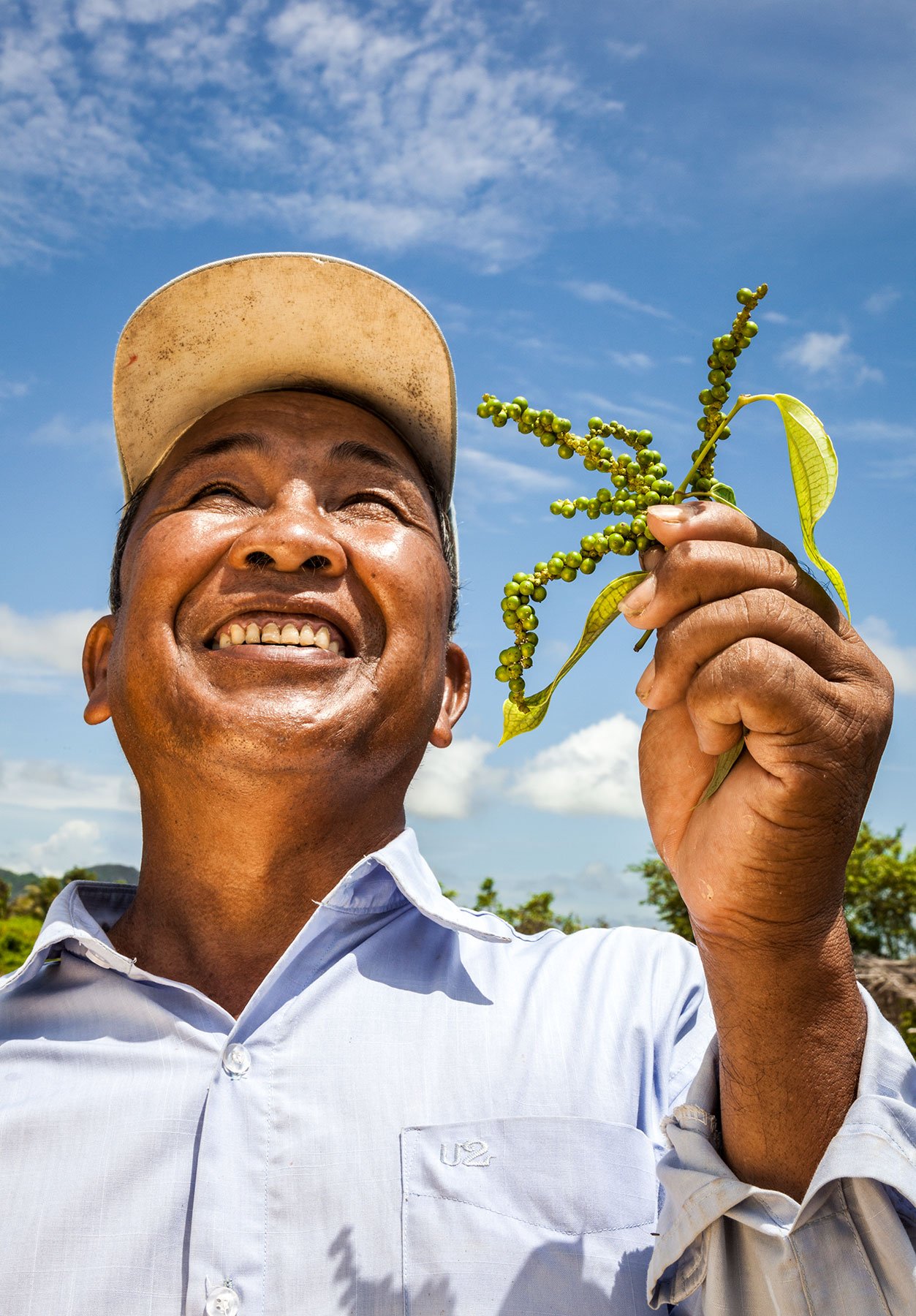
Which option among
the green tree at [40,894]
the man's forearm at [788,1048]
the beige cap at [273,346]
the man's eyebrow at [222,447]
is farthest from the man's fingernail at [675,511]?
the green tree at [40,894]

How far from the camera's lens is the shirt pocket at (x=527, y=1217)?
6.68 feet

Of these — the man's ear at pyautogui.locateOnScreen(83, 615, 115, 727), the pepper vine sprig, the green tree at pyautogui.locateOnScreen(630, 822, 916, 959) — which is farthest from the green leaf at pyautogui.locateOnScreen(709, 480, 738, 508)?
the green tree at pyautogui.locateOnScreen(630, 822, 916, 959)

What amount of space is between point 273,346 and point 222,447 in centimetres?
47

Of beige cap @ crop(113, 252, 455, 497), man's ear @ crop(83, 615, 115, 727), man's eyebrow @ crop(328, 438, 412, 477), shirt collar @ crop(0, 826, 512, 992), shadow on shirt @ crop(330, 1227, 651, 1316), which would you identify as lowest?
shadow on shirt @ crop(330, 1227, 651, 1316)

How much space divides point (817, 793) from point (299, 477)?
6.16ft

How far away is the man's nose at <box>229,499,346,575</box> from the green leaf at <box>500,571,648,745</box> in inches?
45.8

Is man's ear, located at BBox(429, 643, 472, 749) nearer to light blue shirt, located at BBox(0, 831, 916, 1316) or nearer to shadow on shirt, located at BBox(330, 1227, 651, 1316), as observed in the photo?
light blue shirt, located at BBox(0, 831, 916, 1316)

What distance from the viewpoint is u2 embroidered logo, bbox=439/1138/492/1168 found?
214cm

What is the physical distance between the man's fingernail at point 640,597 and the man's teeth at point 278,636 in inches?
50.5

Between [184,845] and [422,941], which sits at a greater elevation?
[184,845]

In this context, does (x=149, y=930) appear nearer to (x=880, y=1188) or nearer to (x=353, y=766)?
(x=353, y=766)

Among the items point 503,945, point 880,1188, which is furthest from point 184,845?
point 880,1188

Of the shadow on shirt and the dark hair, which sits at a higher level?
the dark hair

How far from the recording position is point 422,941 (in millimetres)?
2641
